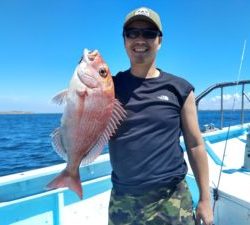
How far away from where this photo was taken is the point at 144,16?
184 centimetres

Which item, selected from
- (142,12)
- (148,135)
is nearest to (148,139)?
(148,135)

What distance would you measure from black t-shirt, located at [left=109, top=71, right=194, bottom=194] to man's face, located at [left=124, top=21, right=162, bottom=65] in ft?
0.46

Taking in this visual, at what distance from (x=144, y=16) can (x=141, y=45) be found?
0.55ft

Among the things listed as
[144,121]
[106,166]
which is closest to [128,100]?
[144,121]

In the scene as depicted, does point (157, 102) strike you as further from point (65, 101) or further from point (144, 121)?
point (65, 101)

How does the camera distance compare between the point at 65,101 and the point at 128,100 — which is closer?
the point at 65,101

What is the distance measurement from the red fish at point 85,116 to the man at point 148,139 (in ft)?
0.52

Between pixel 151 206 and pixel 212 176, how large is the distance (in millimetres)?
1531

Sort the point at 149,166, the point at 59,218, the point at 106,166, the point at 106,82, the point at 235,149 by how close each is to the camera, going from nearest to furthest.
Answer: the point at 106,82 < the point at 149,166 < the point at 59,218 < the point at 106,166 < the point at 235,149

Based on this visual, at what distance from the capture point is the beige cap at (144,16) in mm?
1842

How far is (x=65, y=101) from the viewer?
1754 mm

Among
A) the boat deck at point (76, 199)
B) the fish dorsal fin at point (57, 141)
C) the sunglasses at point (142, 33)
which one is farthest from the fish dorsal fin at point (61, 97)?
the boat deck at point (76, 199)

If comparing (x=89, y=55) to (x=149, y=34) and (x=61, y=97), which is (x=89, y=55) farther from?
(x=149, y=34)

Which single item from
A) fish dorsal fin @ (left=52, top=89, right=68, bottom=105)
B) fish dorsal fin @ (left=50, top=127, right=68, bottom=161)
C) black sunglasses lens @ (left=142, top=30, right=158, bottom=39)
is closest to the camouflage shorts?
fish dorsal fin @ (left=50, top=127, right=68, bottom=161)
